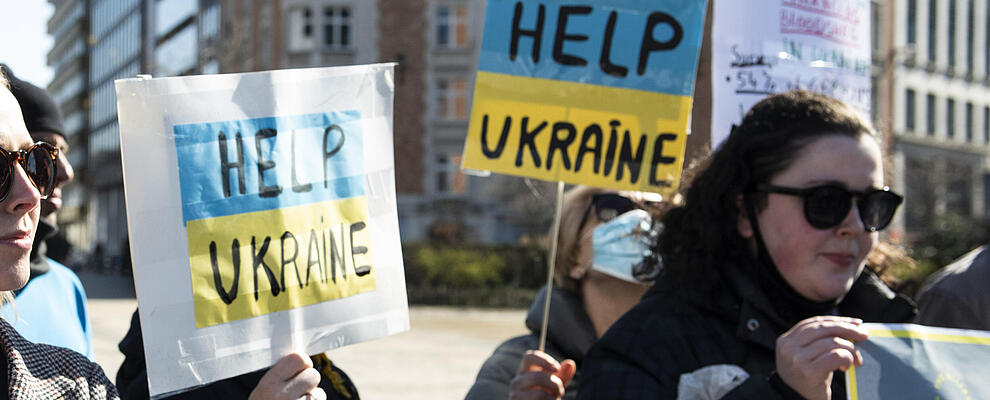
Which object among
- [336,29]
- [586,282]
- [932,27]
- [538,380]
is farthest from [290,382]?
[932,27]

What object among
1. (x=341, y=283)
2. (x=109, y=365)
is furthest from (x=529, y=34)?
(x=109, y=365)

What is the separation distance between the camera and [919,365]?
1.90m

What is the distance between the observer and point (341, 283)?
2.07 meters

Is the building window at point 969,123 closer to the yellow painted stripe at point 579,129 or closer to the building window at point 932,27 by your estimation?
the building window at point 932,27

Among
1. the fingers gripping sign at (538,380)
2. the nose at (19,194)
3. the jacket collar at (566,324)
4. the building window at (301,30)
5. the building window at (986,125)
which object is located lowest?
the fingers gripping sign at (538,380)

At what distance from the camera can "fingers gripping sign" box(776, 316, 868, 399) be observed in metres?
1.79

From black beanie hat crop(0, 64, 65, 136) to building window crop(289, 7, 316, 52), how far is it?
3237cm

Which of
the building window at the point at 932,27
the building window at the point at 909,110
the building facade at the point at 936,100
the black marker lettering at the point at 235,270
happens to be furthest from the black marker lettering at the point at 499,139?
the building window at the point at 932,27

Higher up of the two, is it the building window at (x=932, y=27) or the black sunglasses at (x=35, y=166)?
the building window at (x=932, y=27)

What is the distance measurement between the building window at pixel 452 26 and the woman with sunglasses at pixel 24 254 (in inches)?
1308

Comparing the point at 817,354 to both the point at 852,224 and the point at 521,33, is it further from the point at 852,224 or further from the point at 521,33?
the point at 521,33

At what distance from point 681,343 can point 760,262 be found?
0.93ft

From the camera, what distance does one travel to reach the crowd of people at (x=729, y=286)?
1730 mm

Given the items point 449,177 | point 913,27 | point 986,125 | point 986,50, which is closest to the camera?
point 449,177
